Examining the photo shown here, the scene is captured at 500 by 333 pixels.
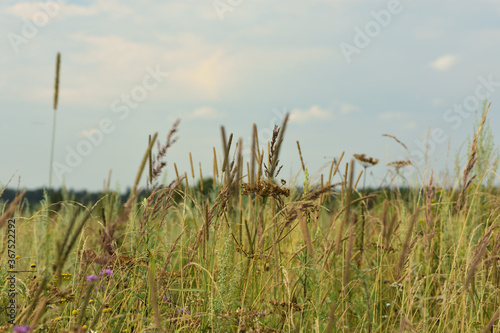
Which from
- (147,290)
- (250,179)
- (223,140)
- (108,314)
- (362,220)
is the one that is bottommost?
(108,314)

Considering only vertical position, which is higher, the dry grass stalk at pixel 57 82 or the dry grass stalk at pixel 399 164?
the dry grass stalk at pixel 57 82

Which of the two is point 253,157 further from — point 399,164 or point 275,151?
point 399,164

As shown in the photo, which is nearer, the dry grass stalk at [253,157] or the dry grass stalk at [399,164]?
the dry grass stalk at [253,157]

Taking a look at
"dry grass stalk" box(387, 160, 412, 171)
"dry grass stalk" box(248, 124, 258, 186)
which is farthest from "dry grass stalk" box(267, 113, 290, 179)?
"dry grass stalk" box(387, 160, 412, 171)

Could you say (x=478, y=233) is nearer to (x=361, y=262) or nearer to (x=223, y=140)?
(x=361, y=262)

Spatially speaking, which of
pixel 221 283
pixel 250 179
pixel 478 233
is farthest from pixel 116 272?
pixel 478 233

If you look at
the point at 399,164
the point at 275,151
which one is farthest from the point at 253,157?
the point at 399,164

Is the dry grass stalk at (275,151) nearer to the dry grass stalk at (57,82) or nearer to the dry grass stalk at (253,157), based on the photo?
the dry grass stalk at (253,157)

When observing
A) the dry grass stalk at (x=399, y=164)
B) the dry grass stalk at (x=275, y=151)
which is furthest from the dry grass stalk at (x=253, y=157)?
the dry grass stalk at (x=399, y=164)

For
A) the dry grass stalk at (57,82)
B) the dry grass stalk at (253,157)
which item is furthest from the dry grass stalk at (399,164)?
the dry grass stalk at (57,82)

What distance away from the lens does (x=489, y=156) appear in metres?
5.16

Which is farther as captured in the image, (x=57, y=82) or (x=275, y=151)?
(x=57, y=82)

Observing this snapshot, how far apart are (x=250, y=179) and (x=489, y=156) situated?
391 cm

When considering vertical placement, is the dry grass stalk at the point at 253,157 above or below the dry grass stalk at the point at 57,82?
below
